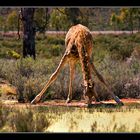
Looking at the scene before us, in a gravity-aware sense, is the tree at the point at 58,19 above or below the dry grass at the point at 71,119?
above

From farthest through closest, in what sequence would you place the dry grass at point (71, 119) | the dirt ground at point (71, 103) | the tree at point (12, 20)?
the tree at point (12, 20)
the dirt ground at point (71, 103)
the dry grass at point (71, 119)

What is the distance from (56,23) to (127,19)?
5.70 metres

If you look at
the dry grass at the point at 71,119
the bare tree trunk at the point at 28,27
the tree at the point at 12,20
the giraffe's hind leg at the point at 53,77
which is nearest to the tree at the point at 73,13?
the bare tree trunk at the point at 28,27

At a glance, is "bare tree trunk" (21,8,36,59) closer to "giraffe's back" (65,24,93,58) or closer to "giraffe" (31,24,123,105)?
"giraffe" (31,24,123,105)

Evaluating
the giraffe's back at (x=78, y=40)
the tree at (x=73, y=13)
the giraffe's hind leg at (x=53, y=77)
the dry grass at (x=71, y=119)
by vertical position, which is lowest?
the dry grass at (x=71, y=119)

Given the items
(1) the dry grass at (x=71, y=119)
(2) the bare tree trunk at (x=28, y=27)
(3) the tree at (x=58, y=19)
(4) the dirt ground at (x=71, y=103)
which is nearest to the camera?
(1) the dry grass at (x=71, y=119)

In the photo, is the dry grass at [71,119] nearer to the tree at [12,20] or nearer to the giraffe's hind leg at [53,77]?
the giraffe's hind leg at [53,77]

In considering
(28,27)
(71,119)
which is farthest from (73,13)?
(71,119)

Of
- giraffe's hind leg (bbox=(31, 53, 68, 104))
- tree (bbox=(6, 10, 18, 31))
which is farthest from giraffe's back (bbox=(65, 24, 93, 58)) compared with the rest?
tree (bbox=(6, 10, 18, 31))

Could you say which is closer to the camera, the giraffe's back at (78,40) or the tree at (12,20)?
the giraffe's back at (78,40)

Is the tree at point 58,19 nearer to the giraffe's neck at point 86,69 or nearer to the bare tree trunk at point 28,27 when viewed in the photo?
the bare tree trunk at point 28,27

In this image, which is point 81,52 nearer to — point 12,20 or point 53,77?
point 53,77

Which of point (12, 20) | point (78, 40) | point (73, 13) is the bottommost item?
point (78, 40)
